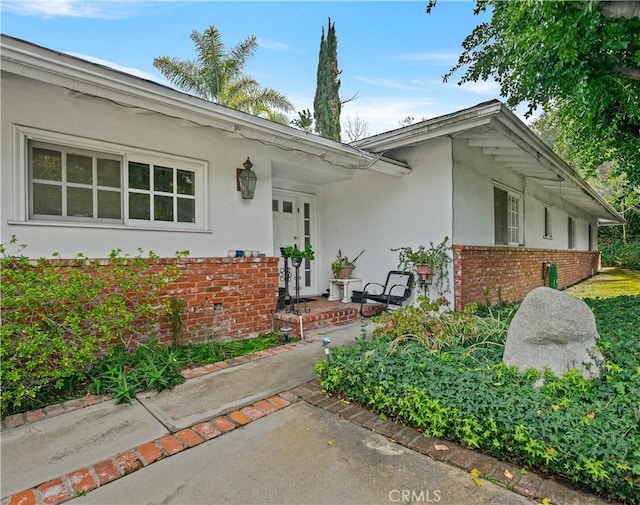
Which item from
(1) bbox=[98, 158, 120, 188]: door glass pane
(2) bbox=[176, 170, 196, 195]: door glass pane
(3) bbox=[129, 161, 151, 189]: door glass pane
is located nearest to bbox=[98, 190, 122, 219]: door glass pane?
(1) bbox=[98, 158, 120, 188]: door glass pane

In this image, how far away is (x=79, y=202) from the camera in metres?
3.83

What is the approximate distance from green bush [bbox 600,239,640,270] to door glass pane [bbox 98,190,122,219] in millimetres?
22173

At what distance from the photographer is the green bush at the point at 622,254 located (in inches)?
678

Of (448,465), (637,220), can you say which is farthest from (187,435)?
(637,220)

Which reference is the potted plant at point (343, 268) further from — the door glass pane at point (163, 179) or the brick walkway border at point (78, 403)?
the door glass pane at point (163, 179)

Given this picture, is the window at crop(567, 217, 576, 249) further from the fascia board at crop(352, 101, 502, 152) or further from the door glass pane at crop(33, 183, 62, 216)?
the door glass pane at crop(33, 183, 62, 216)

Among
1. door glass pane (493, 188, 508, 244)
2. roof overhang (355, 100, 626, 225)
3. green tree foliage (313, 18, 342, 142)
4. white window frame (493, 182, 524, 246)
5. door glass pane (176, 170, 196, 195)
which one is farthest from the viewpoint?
green tree foliage (313, 18, 342, 142)

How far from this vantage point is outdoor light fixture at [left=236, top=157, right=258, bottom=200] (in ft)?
16.0

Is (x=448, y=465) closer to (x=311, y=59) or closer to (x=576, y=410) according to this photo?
(x=576, y=410)

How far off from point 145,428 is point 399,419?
1902 millimetres

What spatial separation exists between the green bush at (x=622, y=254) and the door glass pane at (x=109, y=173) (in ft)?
72.8

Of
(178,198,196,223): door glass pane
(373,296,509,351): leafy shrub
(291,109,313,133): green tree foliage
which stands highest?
(291,109,313,133): green tree foliage

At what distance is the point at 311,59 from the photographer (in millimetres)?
15047

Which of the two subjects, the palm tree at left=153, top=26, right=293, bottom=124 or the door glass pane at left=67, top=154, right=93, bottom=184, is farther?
the palm tree at left=153, top=26, right=293, bottom=124
